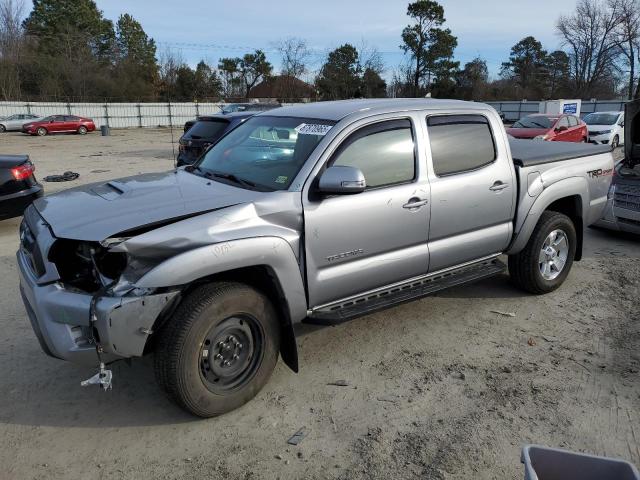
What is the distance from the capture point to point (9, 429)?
327cm

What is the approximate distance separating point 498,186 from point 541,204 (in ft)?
2.12

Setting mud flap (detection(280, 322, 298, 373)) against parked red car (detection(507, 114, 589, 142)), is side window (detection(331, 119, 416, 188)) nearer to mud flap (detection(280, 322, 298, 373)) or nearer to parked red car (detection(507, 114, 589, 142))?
mud flap (detection(280, 322, 298, 373))

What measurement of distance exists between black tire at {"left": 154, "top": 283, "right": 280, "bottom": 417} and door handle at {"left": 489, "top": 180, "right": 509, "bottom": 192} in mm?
2343

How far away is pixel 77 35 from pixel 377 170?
6636 cm

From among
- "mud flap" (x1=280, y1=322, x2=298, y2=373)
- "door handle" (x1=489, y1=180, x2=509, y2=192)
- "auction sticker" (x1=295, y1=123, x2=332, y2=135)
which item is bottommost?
"mud flap" (x1=280, y1=322, x2=298, y2=373)

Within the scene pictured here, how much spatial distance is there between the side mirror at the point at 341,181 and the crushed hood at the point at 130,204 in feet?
1.52

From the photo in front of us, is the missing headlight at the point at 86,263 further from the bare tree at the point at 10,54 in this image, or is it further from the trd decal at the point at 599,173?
the bare tree at the point at 10,54

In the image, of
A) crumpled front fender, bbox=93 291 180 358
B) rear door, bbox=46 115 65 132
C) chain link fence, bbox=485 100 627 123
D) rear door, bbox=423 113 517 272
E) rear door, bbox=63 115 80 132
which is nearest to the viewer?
crumpled front fender, bbox=93 291 180 358

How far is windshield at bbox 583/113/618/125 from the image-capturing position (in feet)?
68.2

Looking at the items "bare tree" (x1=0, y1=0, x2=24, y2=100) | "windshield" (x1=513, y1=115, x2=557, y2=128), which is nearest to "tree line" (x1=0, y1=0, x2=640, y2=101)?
"bare tree" (x1=0, y1=0, x2=24, y2=100)

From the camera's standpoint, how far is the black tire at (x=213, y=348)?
10.1 feet

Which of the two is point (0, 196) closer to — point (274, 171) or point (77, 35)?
point (274, 171)

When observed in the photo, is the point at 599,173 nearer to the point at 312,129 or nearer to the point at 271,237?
the point at 312,129

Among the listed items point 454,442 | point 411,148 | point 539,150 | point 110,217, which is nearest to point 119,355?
point 110,217
